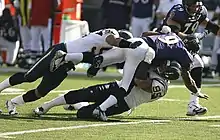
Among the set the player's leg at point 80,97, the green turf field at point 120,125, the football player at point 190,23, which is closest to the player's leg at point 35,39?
the green turf field at point 120,125

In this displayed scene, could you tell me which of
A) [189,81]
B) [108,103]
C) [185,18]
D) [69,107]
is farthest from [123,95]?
[185,18]

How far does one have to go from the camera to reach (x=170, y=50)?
8547 millimetres

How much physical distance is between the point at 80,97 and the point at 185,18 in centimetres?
157

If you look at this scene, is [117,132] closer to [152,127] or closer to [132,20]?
[152,127]

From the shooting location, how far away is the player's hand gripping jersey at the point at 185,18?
369 inches

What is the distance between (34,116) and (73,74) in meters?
6.38

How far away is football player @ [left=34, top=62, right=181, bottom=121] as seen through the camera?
855cm

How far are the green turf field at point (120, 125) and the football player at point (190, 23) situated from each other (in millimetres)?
193

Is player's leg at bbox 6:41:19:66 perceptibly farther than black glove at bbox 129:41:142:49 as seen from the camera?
Yes

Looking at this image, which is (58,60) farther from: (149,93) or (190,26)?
(190,26)

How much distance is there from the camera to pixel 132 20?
1714 centimetres

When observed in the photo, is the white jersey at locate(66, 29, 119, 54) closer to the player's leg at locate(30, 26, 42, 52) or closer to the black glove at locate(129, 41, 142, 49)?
the black glove at locate(129, 41, 142, 49)

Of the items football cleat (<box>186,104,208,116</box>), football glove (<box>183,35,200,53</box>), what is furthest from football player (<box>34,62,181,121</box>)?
football cleat (<box>186,104,208,116</box>)

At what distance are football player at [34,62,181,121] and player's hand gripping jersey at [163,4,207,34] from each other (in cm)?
95
